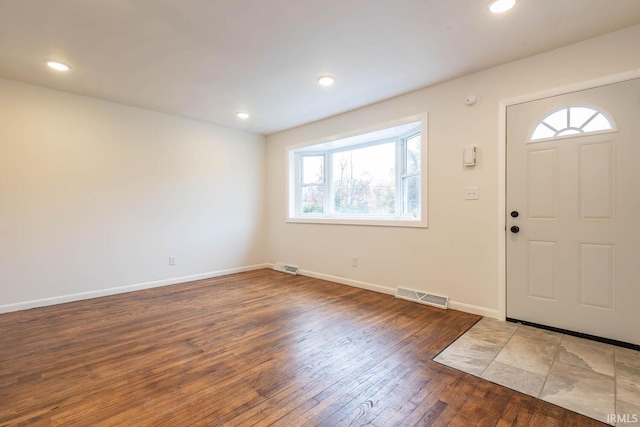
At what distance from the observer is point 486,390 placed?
1.78 m

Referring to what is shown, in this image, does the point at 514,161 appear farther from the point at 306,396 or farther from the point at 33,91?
the point at 33,91

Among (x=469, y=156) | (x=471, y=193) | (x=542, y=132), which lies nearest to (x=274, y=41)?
(x=469, y=156)

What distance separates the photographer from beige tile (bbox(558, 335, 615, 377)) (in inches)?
79.6

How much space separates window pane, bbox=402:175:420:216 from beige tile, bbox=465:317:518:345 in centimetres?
153

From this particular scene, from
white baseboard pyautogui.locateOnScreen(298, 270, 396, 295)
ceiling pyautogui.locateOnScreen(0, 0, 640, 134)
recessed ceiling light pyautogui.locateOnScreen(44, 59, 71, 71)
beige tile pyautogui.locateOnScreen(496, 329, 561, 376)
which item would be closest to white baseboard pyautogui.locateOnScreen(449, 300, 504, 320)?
beige tile pyautogui.locateOnScreen(496, 329, 561, 376)

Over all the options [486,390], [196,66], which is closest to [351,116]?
[196,66]

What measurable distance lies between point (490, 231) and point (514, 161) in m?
0.71

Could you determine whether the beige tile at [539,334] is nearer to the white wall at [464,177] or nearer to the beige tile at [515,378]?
the white wall at [464,177]

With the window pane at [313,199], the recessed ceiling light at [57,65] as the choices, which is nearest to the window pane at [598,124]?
the window pane at [313,199]

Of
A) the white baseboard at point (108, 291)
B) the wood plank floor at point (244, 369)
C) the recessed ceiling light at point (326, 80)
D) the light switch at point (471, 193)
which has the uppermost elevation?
the recessed ceiling light at point (326, 80)

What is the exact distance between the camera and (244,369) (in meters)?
2.02

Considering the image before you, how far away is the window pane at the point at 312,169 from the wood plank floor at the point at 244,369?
2.52 meters

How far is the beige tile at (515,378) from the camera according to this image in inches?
70.3

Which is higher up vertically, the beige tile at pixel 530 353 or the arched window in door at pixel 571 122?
the arched window in door at pixel 571 122
